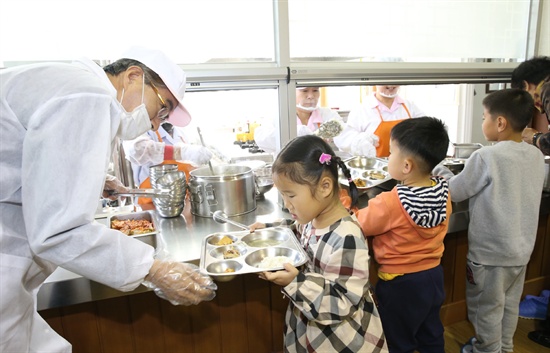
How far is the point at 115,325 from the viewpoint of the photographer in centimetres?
123

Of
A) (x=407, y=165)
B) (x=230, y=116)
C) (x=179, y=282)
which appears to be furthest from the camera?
(x=230, y=116)

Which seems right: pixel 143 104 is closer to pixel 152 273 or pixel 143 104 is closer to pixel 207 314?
pixel 152 273

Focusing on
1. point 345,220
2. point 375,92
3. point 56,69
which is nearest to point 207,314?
point 345,220

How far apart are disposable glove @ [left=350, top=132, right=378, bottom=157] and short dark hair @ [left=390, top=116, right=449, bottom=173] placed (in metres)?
1.03

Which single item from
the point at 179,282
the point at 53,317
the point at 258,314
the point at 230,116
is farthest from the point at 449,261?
the point at 230,116

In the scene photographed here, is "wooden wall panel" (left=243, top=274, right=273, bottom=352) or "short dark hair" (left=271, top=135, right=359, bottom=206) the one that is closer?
"short dark hair" (left=271, top=135, right=359, bottom=206)

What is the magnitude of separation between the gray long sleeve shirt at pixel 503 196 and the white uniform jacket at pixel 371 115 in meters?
1.03

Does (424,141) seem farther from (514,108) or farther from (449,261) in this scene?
(449,261)

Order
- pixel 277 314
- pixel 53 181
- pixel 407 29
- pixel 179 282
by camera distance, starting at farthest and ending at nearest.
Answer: pixel 407 29, pixel 277 314, pixel 179 282, pixel 53 181

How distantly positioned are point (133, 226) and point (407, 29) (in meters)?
1.61

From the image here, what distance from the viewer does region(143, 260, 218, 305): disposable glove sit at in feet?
2.59

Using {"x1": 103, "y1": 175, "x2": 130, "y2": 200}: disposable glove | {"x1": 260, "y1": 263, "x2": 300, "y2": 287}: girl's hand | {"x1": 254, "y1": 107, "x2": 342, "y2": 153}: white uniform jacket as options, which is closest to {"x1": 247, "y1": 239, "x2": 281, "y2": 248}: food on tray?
{"x1": 260, "y1": 263, "x2": 300, "y2": 287}: girl's hand

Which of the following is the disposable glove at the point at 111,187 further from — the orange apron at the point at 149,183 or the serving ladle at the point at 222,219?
the serving ladle at the point at 222,219

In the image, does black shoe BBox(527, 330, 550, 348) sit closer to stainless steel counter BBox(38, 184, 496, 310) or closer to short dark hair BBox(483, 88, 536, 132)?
stainless steel counter BBox(38, 184, 496, 310)
